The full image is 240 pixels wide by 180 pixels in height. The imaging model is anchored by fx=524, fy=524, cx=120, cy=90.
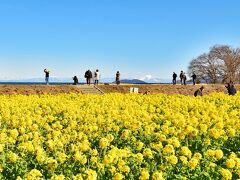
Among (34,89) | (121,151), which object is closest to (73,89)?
(34,89)

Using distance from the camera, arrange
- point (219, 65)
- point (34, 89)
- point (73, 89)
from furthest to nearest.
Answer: point (219, 65)
point (73, 89)
point (34, 89)

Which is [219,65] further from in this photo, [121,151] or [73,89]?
[121,151]

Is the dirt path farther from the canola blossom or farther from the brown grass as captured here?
the canola blossom

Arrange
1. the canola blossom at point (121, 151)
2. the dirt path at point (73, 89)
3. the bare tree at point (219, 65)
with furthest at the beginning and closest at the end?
the bare tree at point (219, 65)
the dirt path at point (73, 89)
the canola blossom at point (121, 151)

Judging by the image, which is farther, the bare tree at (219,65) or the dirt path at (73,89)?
the bare tree at (219,65)

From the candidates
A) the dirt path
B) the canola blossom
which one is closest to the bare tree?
the dirt path

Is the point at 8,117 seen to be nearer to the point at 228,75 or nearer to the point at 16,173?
the point at 16,173

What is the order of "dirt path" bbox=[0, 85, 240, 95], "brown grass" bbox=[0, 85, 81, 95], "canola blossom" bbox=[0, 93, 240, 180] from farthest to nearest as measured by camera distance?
"dirt path" bbox=[0, 85, 240, 95], "brown grass" bbox=[0, 85, 81, 95], "canola blossom" bbox=[0, 93, 240, 180]

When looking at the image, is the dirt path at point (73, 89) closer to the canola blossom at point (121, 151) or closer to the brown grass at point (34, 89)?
the brown grass at point (34, 89)

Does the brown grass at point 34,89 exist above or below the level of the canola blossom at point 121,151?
above

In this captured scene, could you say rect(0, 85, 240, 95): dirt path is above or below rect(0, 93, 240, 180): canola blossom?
above

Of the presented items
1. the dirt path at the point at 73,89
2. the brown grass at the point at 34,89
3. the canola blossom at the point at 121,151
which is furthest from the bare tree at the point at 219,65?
the canola blossom at the point at 121,151

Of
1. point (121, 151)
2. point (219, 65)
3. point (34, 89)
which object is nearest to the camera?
point (121, 151)

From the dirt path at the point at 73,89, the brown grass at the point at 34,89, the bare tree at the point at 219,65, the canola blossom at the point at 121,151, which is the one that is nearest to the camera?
the canola blossom at the point at 121,151
